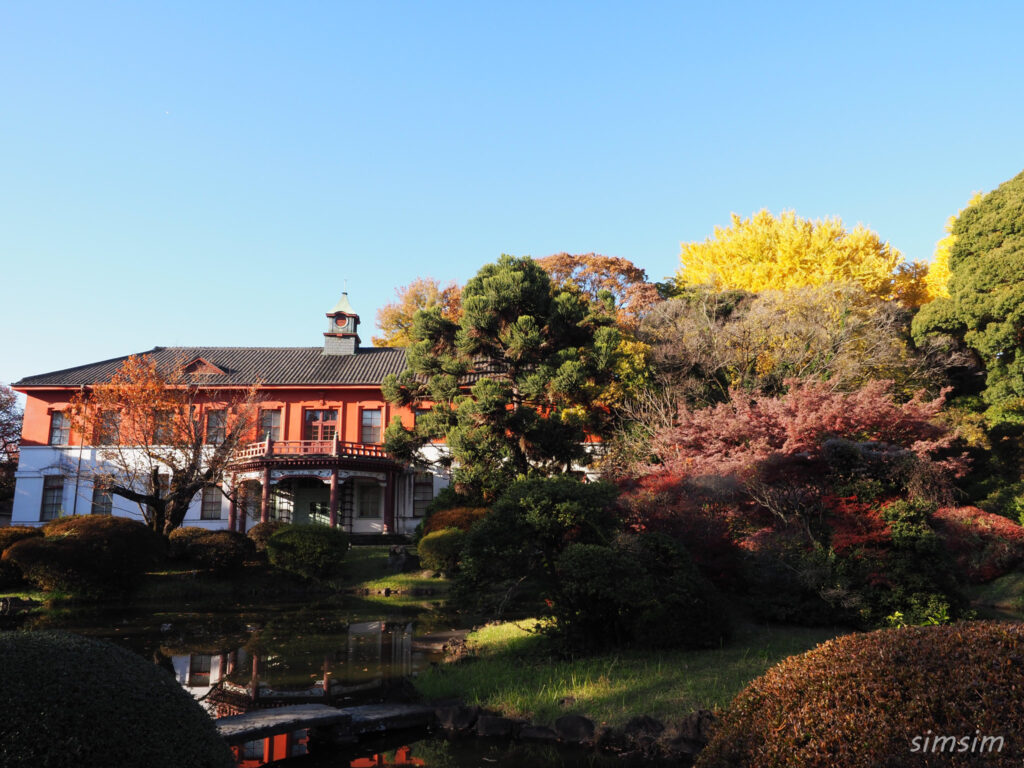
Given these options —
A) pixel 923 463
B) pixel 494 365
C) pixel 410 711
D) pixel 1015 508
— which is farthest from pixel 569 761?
pixel 494 365

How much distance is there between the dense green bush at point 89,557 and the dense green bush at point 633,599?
1287cm

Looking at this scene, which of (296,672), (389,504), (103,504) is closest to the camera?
(296,672)

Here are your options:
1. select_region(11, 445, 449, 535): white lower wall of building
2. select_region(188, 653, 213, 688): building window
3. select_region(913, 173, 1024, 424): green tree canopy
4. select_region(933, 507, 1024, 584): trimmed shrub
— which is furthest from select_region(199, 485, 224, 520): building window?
select_region(913, 173, 1024, 424): green tree canopy

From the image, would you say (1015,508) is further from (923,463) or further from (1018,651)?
(1018,651)

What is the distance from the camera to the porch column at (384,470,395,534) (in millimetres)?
28922

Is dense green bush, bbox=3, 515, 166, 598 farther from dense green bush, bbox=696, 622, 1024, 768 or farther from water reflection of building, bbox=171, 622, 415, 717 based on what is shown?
dense green bush, bbox=696, 622, 1024, 768

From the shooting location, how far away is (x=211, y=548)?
64.0 feet

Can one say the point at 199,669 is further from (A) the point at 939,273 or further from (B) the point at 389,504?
(A) the point at 939,273

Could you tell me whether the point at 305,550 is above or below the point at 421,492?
below

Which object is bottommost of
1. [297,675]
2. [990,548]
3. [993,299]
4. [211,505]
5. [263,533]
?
[297,675]

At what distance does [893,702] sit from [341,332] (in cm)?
3233

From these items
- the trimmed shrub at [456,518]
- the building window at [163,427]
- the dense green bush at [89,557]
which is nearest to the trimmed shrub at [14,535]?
the dense green bush at [89,557]

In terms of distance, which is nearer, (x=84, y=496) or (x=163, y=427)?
(x=163, y=427)

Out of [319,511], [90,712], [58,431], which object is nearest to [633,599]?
[90,712]
